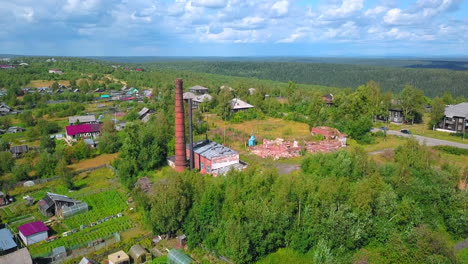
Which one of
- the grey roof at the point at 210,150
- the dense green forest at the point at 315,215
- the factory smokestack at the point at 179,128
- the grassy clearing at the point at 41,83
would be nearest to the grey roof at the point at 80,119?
the grey roof at the point at 210,150

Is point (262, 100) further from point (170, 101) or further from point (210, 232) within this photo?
point (210, 232)

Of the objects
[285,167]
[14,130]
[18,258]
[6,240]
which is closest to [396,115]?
[285,167]

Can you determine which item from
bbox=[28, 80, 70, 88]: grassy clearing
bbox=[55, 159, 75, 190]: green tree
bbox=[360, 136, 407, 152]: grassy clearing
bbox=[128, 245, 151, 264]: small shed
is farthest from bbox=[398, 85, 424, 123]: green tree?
bbox=[28, 80, 70, 88]: grassy clearing

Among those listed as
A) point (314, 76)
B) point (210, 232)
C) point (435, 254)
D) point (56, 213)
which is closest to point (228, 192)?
point (210, 232)

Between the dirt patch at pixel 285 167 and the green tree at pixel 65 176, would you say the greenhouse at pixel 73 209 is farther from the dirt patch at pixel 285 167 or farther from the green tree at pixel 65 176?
the dirt patch at pixel 285 167

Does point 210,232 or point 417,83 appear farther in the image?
point 417,83

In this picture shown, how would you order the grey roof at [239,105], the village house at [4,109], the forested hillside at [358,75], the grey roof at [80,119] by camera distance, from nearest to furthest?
the grey roof at [80,119]
the grey roof at [239,105]
the village house at [4,109]
the forested hillside at [358,75]

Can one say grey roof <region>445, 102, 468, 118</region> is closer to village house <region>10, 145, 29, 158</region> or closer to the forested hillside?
the forested hillside
